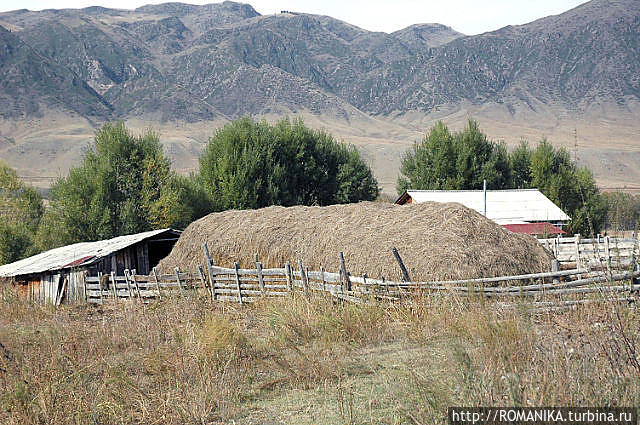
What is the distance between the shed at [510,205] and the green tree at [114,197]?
14.7m

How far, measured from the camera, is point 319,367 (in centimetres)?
652

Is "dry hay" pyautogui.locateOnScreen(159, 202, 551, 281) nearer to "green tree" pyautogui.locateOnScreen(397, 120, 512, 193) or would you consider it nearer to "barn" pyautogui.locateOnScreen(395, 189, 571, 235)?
"barn" pyautogui.locateOnScreen(395, 189, 571, 235)

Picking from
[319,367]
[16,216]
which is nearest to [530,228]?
[319,367]

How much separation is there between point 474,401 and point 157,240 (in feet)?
78.4

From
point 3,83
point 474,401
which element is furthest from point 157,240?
point 3,83

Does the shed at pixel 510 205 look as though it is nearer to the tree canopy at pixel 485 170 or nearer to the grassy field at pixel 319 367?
the tree canopy at pixel 485 170

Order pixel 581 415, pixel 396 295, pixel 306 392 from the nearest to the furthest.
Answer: pixel 581 415, pixel 306 392, pixel 396 295

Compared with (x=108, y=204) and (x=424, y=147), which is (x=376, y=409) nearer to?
(x=108, y=204)

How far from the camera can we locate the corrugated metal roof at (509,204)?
116ft

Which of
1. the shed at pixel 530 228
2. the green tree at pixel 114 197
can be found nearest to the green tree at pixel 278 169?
the green tree at pixel 114 197

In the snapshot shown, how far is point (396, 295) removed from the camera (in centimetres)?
1123

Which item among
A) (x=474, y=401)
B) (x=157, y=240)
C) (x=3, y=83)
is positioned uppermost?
(x=3, y=83)

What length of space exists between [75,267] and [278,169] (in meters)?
18.8

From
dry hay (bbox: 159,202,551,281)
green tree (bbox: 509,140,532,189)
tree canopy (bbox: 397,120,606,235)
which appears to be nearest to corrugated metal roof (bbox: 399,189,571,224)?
tree canopy (bbox: 397,120,606,235)
